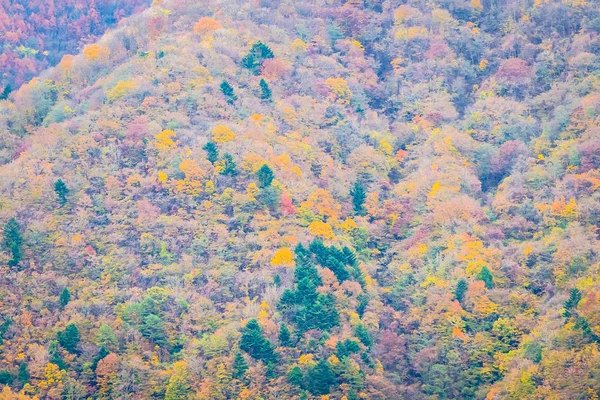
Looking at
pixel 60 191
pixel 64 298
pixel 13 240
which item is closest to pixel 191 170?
pixel 60 191

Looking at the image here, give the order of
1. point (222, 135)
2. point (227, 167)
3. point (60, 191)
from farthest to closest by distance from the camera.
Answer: point (222, 135), point (227, 167), point (60, 191)

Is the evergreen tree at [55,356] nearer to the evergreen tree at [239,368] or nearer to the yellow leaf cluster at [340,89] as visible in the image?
the evergreen tree at [239,368]

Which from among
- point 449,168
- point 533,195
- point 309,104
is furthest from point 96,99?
point 533,195

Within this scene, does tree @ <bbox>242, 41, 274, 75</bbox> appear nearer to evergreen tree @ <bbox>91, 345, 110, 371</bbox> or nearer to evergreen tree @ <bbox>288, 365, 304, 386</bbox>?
evergreen tree @ <bbox>91, 345, 110, 371</bbox>

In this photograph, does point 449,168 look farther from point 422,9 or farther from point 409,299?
point 422,9

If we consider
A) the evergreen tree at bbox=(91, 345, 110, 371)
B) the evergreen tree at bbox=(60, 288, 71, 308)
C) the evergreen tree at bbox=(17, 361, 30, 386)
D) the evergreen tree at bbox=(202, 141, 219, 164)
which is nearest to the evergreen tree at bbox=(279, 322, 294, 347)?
the evergreen tree at bbox=(91, 345, 110, 371)

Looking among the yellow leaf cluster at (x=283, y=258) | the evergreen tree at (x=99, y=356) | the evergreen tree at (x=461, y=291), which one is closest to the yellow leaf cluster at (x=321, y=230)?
the yellow leaf cluster at (x=283, y=258)

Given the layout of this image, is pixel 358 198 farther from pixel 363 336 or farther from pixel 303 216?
pixel 363 336
